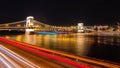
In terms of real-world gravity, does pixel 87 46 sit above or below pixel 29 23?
below

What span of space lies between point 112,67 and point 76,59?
14.2ft

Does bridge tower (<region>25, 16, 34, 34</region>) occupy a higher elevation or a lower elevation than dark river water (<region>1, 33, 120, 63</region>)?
higher

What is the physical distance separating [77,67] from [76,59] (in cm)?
369

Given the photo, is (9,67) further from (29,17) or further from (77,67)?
(29,17)

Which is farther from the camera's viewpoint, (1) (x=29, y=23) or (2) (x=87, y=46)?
(1) (x=29, y=23)

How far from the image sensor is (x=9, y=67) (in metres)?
15.2

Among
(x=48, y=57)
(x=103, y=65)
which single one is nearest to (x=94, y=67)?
(x=103, y=65)

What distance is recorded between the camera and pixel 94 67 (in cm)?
1565

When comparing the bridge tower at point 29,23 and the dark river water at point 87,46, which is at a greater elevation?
the bridge tower at point 29,23

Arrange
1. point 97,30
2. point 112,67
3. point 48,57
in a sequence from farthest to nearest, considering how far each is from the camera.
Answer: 1. point 97,30
2. point 48,57
3. point 112,67

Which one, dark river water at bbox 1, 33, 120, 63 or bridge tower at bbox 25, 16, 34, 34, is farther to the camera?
bridge tower at bbox 25, 16, 34, 34

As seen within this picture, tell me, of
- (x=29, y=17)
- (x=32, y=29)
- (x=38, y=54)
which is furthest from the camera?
(x=29, y=17)

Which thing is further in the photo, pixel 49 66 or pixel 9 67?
pixel 49 66

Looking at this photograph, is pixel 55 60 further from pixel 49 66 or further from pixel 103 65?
pixel 103 65
